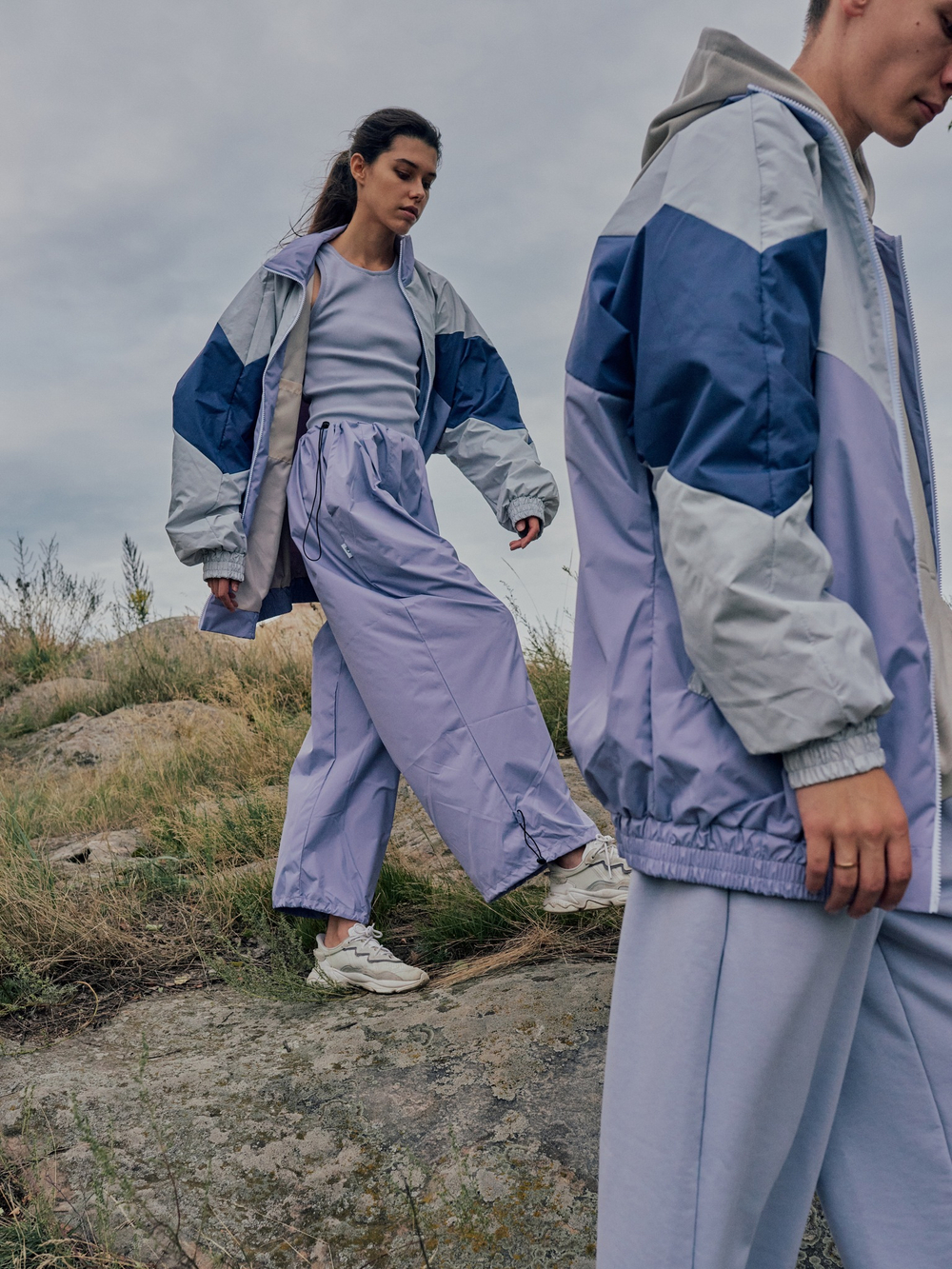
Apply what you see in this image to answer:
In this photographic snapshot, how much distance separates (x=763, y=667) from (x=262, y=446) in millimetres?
2160

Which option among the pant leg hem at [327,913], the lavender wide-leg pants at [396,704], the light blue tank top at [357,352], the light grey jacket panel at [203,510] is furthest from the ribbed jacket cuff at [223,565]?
the pant leg hem at [327,913]

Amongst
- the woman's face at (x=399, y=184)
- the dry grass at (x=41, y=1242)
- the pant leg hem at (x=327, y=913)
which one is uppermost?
the woman's face at (x=399, y=184)

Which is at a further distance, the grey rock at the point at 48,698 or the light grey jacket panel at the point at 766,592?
the grey rock at the point at 48,698

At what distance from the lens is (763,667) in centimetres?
96

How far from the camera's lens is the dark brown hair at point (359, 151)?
119 inches

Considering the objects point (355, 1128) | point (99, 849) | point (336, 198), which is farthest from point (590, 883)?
point (99, 849)

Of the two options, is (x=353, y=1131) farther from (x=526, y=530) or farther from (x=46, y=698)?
(x=46, y=698)

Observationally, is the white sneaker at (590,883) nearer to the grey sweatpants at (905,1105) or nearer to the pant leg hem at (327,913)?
the pant leg hem at (327,913)

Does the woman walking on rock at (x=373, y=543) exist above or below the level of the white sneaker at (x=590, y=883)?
above

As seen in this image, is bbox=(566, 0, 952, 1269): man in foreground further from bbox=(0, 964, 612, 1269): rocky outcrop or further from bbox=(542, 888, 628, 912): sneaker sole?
bbox=(542, 888, 628, 912): sneaker sole

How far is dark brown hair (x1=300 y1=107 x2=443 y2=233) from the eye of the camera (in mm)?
3031

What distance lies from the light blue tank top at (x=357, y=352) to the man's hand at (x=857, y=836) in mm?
2190

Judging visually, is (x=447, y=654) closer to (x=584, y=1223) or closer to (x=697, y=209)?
(x=584, y=1223)

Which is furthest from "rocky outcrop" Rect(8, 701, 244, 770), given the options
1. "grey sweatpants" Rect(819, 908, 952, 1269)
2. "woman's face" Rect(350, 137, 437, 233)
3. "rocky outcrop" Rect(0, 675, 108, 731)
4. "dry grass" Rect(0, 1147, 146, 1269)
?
"grey sweatpants" Rect(819, 908, 952, 1269)
